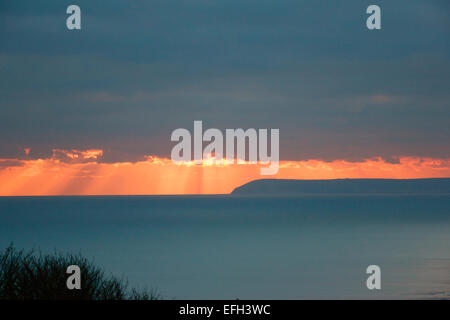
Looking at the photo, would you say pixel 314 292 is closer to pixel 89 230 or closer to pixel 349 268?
pixel 349 268

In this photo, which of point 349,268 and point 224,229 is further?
point 224,229

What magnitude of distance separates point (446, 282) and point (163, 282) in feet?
92.0

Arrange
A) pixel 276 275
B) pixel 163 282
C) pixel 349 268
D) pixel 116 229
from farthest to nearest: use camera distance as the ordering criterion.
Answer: pixel 116 229 → pixel 349 268 → pixel 276 275 → pixel 163 282

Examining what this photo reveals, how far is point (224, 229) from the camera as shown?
12256 cm

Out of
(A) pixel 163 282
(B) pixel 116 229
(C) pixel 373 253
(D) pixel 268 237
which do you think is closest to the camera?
(A) pixel 163 282

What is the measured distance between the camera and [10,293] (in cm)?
1562

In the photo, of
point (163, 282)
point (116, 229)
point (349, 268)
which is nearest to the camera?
point (163, 282)
